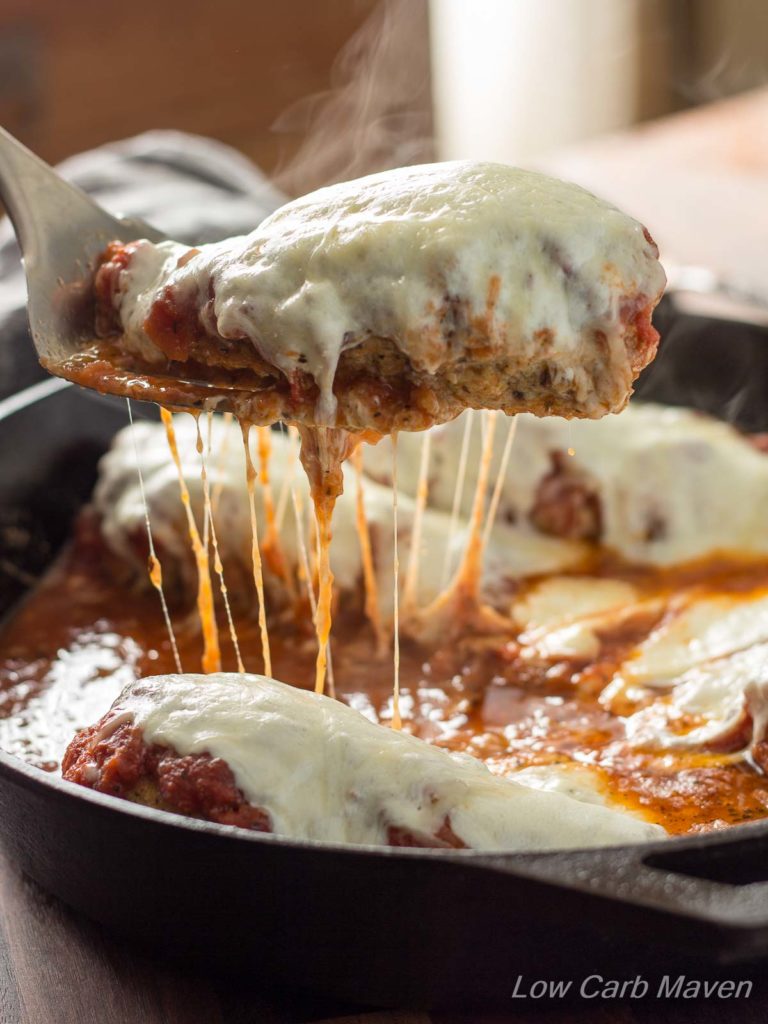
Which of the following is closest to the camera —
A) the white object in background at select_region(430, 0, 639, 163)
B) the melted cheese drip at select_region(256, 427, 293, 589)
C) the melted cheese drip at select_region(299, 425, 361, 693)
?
the melted cheese drip at select_region(299, 425, 361, 693)

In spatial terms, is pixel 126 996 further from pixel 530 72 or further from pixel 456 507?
pixel 530 72

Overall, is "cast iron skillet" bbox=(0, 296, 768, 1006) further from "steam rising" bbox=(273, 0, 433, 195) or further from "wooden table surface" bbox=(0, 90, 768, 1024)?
"steam rising" bbox=(273, 0, 433, 195)

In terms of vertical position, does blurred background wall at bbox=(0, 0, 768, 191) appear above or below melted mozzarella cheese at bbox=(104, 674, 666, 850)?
below

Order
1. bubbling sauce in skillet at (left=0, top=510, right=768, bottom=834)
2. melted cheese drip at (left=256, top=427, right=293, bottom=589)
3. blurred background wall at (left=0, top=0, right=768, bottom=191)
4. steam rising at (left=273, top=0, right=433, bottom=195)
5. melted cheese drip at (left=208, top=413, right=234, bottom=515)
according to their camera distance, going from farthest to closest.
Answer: blurred background wall at (left=0, top=0, right=768, bottom=191)
steam rising at (left=273, top=0, right=433, bottom=195)
melted cheese drip at (left=208, top=413, right=234, bottom=515)
melted cheese drip at (left=256, top=427, right=293, bottom=589)
bubbling sauce in skillet at (left=0, top=510, right=768, bottom=834)

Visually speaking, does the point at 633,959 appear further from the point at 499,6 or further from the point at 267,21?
the point at 499,6

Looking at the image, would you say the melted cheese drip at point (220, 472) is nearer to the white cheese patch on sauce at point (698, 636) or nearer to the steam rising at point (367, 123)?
the white cheese patch on sauce at point (698, 636)

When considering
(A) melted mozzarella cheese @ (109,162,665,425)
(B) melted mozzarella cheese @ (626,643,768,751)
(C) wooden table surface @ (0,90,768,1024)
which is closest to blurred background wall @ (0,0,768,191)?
(B) melted mozzarella cheese @ (626,643,768,751)

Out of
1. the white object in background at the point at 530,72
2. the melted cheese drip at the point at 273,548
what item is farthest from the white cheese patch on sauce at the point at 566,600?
the white object in background at the point at 530,72
